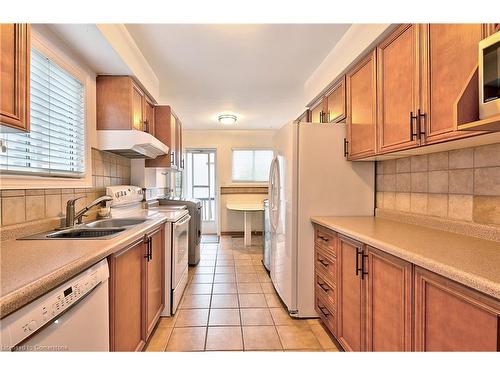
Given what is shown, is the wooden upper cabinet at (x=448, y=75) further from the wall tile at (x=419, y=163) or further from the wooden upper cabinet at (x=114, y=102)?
the wooden upper cabinet at (x=114, y=102)

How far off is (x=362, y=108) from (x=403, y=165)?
1.82 ft

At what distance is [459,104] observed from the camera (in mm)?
1019

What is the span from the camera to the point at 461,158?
1.52 meters

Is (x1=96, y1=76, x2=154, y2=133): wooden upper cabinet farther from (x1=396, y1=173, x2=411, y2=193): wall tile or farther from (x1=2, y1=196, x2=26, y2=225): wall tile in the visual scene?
(x1=396, y1=173, x2=411, y2=193): wall tile

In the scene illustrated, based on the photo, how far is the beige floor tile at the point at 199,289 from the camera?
9.25ft

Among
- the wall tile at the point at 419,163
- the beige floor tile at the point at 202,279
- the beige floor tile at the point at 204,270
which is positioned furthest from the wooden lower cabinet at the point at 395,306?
the beige floor tile at the point at 204,270

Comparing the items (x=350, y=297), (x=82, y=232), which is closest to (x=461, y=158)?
(x=350, y=297)

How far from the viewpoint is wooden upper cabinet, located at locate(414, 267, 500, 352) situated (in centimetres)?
78

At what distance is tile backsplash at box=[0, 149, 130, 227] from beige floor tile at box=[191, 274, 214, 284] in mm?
1469

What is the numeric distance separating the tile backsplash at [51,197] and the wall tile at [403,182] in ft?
7.85

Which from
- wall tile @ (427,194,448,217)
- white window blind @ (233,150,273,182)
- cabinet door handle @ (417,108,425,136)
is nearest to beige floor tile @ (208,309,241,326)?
wall tile @ (427,194,448,217)
